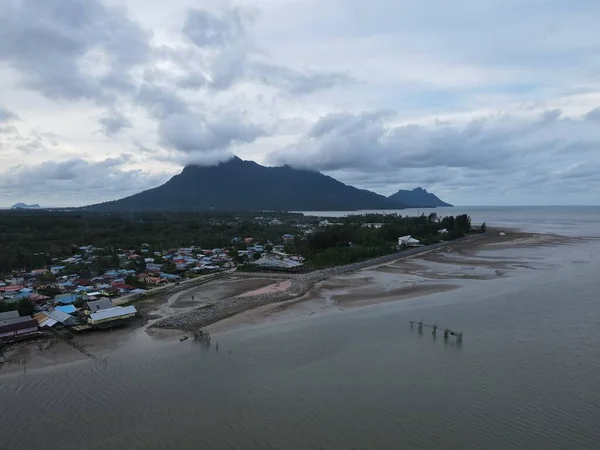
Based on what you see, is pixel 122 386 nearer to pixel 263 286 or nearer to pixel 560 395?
pixel 560 395

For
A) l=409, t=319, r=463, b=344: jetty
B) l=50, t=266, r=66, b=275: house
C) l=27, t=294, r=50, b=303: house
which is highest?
l=50, t=266, r=66, b=275: house

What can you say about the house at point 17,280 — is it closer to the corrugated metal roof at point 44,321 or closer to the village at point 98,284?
the village at point 98,284

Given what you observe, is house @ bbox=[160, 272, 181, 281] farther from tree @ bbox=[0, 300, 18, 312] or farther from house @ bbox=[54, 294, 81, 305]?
tree @ bbox=[0, 300, 18, 312]

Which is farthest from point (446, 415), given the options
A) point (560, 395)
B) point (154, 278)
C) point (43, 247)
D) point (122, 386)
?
point (43, 247)

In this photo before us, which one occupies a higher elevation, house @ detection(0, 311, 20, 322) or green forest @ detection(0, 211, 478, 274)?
green forest @ detection(0, 211, 478, 274)

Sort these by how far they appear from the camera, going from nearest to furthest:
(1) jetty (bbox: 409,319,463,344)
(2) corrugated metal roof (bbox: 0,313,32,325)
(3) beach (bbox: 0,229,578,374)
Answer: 1. (1) jetty (bbox: 409,319,463,344)
2. (3) beach (bbox: 0,229,578,374)
3. (2) corrugated metal roof (bbox: 0,313,32,325)

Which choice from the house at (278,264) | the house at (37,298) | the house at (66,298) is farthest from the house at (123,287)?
the house at (278,264)

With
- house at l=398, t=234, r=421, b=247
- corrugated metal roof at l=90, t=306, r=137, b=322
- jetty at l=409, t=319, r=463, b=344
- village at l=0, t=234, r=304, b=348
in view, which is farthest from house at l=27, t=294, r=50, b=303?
house at l=398, t=234, r=421, b=247
